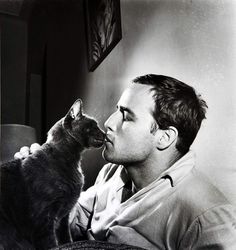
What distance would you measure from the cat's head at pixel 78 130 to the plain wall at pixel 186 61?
0.12 ft

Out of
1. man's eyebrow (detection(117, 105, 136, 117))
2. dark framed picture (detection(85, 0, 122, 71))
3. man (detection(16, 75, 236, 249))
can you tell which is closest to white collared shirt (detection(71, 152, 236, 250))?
man (detection(16, 75, 236, 249))

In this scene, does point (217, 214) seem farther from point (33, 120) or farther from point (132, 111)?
point (33, 120)

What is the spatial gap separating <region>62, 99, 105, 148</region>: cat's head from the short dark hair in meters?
0.26

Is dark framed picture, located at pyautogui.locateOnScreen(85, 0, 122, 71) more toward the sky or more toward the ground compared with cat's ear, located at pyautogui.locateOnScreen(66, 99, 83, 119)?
more toward the sky

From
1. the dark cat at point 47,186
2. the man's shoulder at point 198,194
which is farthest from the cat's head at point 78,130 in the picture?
the man's shoulder at point 198,194

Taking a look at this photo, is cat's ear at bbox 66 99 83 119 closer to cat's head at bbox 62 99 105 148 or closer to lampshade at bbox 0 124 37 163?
cat's head at bbox 62 99 105 148

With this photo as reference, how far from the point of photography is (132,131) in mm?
1953

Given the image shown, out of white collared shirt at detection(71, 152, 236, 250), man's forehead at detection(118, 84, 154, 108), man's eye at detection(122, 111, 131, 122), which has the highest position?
man's forehead at detection(118, 84, 154, 108)

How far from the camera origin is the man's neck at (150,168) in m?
1.91

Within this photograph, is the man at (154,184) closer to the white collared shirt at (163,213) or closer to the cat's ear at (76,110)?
the white collared shirt at (163,213)

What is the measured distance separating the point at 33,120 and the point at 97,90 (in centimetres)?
30

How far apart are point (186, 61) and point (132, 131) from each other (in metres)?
0.38

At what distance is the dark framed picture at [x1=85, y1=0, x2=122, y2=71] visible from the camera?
2061 mm

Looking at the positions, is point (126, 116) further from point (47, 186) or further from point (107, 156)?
point (47, 186)
